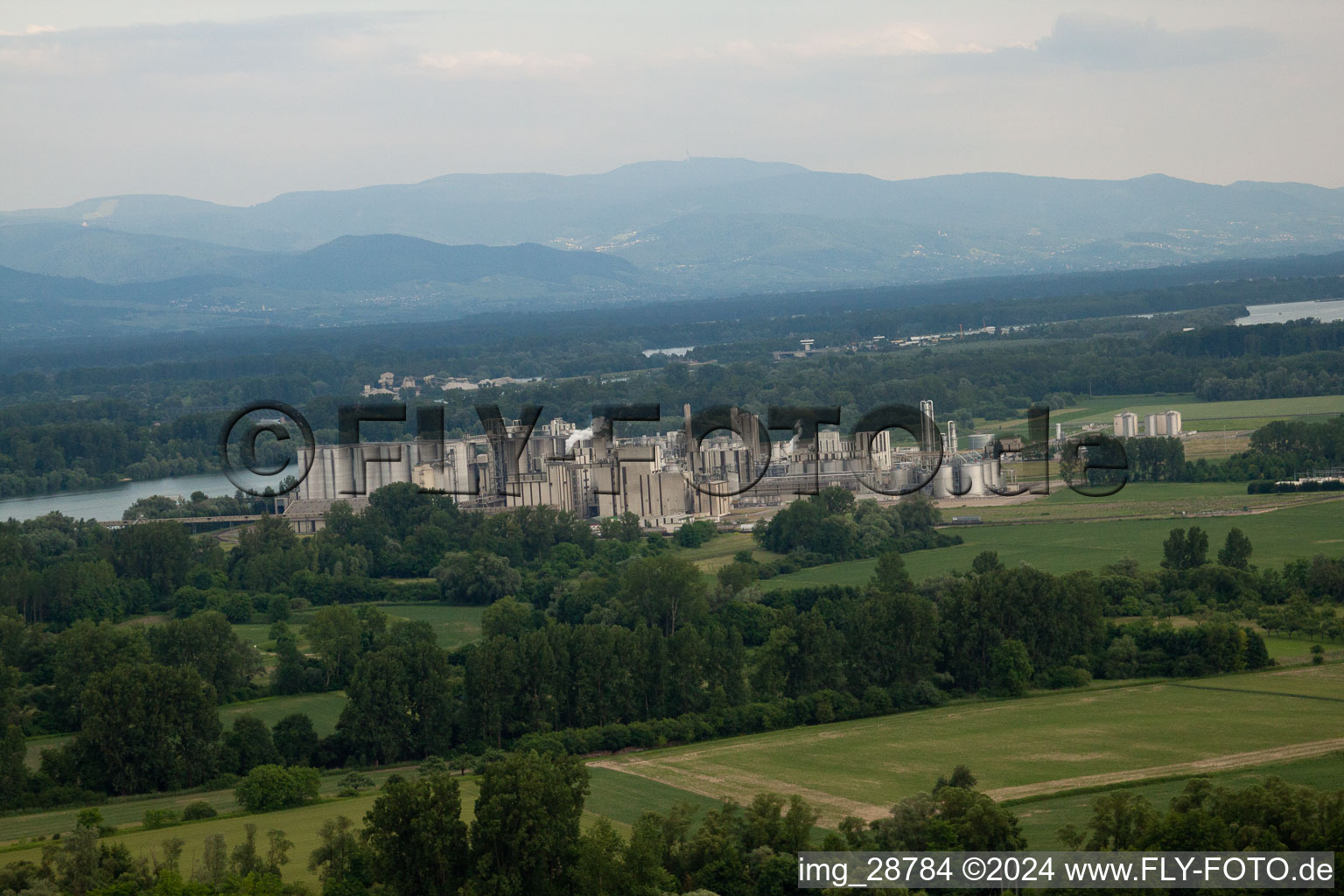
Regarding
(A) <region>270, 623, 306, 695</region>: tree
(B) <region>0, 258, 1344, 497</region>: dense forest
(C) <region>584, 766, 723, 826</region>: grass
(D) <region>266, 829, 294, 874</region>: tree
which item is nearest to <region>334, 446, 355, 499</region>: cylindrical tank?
(B) <region>0, 258, 1344, 497</region>: dense forest

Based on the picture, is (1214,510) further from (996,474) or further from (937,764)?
(937,764)

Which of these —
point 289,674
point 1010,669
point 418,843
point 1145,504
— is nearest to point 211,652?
point 289,674

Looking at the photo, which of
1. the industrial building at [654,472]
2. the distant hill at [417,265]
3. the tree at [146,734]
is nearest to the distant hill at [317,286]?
the distant hill at [417,265]

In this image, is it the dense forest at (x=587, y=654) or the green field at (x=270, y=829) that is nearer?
the green field at (x=270, y=829)

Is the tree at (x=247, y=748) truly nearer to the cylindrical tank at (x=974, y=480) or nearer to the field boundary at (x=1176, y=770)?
the field boundary at (x=1176, y=770)

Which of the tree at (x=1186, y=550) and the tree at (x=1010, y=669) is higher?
the tree at (x=1186, y=550)

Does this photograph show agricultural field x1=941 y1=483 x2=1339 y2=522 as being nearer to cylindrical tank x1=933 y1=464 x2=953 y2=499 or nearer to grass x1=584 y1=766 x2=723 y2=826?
cylindrical tank x1=933 y1=464 x2=953 y2=499

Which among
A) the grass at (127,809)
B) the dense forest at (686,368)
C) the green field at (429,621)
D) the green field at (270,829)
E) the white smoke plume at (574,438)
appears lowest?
the grass at (127,809)

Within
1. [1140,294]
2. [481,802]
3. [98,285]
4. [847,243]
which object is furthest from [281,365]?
[847,243]
